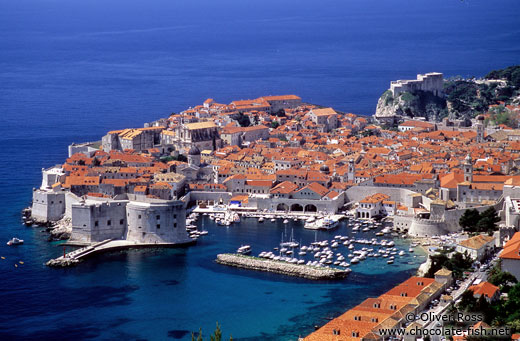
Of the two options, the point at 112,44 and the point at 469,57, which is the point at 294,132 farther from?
the point at 112,44

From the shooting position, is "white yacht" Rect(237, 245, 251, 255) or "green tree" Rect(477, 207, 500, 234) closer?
"green tree" Rect(477, 207, 500, 234)

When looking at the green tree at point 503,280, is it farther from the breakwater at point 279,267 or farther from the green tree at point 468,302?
the breakwater at point 279,267

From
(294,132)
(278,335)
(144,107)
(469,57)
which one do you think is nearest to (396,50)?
(469,57)

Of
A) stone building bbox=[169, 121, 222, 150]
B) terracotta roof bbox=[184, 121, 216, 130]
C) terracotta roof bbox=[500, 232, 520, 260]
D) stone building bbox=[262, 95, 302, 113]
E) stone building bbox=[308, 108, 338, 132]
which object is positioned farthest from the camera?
stone building bbox=[262, 95, 302, 113]

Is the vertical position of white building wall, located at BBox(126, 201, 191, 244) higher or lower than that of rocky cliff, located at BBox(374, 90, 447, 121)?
lower

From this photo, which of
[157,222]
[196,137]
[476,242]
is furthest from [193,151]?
[476,242]

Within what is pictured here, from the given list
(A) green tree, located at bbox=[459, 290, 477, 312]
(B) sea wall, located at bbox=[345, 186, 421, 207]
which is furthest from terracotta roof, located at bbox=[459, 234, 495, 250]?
(B) sea wall, located at bbox=[345, 186, 421, 207]

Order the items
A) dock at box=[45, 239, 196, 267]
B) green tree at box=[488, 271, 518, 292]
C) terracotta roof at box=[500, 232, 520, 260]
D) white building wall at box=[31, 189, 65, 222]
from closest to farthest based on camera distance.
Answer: green tree at box=[488, 271, 518, 292]
terracotta roof at box=[500, 232, 520, 260]
dock at box=[45, 239, 196, 267]
white building wall at box=[31, 189, 65, 222]

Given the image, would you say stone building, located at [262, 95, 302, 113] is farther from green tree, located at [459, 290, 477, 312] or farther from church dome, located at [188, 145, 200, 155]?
green tree, located at [459, 290, 477, 312]
